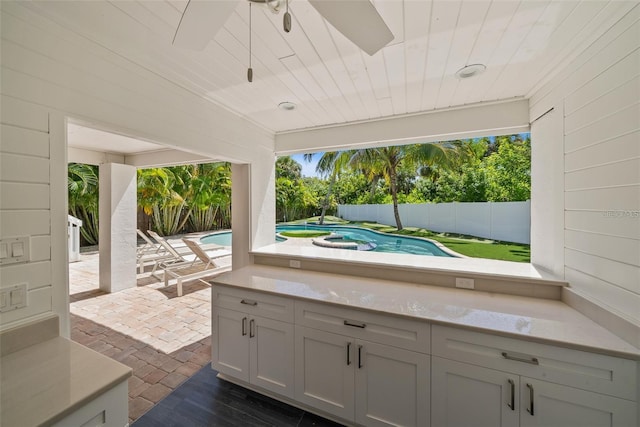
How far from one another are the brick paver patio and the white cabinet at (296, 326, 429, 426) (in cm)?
125

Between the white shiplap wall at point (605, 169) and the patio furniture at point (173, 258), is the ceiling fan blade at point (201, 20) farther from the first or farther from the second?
the patio furniture at point (173, 258)

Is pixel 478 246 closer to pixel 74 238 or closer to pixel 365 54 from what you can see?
pixel 365 54

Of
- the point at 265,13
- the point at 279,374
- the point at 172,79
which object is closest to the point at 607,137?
the point at 265,13

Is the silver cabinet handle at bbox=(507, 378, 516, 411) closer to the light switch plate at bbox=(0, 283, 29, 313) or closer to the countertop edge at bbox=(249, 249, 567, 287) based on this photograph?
the countertop edge at bbox=(249, 249, 567, 287)

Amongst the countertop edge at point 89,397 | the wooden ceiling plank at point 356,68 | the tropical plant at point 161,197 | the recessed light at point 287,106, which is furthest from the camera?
the tropical plant at point 161,197

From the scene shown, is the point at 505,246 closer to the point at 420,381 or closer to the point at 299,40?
the point at 420,381

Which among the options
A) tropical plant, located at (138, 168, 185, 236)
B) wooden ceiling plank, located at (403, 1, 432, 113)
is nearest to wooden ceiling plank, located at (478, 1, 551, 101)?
wooden ceiling plank, located at (403, 1, 432, 113)

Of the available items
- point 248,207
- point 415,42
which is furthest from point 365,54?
point 248,207

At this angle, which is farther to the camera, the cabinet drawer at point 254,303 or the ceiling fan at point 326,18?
the cabinet drawer at point 254,303

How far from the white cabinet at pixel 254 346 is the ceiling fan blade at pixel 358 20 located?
1.73 meters

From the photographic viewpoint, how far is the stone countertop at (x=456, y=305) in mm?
1307

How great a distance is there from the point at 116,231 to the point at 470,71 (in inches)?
207

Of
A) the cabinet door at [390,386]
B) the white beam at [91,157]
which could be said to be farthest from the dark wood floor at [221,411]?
the white beam at [91,157]

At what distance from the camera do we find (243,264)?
10.1ft
